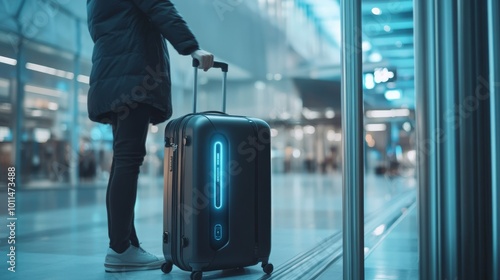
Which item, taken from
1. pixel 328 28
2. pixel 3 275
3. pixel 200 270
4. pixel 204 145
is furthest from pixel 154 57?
pixel 328 28

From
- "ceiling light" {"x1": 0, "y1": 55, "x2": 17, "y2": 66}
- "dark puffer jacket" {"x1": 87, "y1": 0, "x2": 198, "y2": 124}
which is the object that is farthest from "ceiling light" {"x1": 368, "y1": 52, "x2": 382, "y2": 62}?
"dark puffer jacket" {"x1": 87, "y1": 0, "x2": 198, "y2": 124}

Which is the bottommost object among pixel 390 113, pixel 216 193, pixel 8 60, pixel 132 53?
pixel 216 193

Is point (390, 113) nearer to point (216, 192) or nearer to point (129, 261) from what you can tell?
point (129, 261)

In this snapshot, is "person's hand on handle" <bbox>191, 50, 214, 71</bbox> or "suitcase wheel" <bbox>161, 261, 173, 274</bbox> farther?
"suitcase wheel" <bbox>161, 261, 173, 274</bbox>

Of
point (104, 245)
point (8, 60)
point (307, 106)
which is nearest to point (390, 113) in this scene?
point (307, 106)

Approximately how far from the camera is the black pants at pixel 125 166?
2500mm

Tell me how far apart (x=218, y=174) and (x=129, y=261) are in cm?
65

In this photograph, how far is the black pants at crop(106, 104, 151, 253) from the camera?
250 cm

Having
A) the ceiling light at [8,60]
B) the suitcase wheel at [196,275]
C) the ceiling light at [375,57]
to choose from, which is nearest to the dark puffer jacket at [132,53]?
the suitcase wheel at [196,275]

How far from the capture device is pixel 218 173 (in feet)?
7.68

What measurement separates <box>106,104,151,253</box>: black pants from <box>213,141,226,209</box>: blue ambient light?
41 centimetres

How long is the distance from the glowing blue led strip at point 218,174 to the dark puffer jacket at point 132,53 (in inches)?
14.0

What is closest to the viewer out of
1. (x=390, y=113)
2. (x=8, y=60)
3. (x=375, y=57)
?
(x=8, y=60)

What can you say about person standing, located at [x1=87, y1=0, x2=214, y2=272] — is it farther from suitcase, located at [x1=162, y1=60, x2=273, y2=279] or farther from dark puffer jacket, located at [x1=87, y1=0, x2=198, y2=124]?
suitcase, located at [x1=162, y1=60, x2=273, y2=279]
